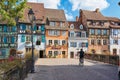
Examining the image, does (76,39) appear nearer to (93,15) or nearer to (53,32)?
(53,32)

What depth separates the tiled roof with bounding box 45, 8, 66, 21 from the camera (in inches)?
2468

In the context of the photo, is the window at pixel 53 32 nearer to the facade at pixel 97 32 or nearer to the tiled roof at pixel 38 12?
the tiled roof at pixel 38 12

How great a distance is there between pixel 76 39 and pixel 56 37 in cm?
559

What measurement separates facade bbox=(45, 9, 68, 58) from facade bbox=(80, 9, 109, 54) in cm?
692

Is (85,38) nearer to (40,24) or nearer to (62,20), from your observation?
(62,20)

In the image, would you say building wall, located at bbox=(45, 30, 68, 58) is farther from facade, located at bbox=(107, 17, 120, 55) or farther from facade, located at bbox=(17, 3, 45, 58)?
facade, located at bbox=(107, 17, 120, 55)

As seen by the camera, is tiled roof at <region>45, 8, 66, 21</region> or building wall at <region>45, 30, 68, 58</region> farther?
tiled roof at <region>45, 8, 66, 21</region>

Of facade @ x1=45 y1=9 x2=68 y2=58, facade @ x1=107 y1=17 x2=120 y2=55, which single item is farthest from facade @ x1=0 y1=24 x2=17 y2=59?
facade @ x1=107 y1=17 x2=120 y2=55

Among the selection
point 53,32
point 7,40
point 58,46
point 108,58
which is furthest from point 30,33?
point 108,58

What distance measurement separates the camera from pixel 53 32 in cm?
6100

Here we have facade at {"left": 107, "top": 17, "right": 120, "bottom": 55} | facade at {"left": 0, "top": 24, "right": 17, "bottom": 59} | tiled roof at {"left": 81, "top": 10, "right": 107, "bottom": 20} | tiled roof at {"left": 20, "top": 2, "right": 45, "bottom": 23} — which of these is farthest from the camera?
tiled roof at {"left": 81, "top": 10, "right": 107, "bottom": 20}

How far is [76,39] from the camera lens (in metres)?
63.4

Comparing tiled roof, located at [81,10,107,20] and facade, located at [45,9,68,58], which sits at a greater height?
tiled roof, located at [81,10,107,20]

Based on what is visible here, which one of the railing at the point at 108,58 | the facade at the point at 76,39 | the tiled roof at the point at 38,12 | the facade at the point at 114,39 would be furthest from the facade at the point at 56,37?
the railing at the point at 108,58
